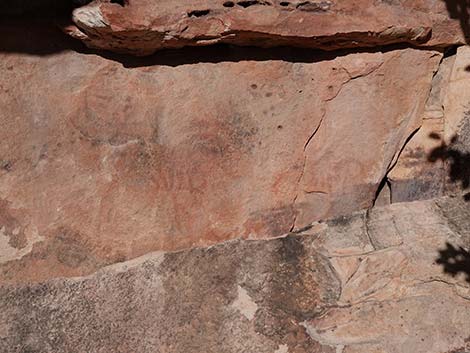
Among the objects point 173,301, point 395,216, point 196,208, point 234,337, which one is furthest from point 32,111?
point 395,216

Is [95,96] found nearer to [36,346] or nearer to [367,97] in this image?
[36,346]

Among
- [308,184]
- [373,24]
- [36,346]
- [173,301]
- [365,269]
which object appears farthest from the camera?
[308,184]

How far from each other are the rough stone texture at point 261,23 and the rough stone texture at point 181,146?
17cm

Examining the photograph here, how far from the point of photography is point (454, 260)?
336 cm

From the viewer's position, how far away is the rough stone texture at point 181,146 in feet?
11.0

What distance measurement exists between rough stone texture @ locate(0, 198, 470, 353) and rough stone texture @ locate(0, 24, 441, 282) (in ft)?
1.10

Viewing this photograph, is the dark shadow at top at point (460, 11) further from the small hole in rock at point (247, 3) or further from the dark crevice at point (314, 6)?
the small hole in rock at point (247, 3)

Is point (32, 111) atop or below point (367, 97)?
atop

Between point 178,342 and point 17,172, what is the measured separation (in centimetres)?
130

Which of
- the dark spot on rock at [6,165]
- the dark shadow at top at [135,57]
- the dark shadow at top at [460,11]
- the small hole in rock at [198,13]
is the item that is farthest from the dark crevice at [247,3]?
the dark spot on rock at [6,165]

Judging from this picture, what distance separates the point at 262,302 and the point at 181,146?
1068mm

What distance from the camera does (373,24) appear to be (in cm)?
359

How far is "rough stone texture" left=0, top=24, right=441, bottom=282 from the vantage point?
11.0ft

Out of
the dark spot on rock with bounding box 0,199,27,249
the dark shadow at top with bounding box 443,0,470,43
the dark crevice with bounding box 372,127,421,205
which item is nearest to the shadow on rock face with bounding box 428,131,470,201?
the dark crevice with bounding box 372,127,421,205
